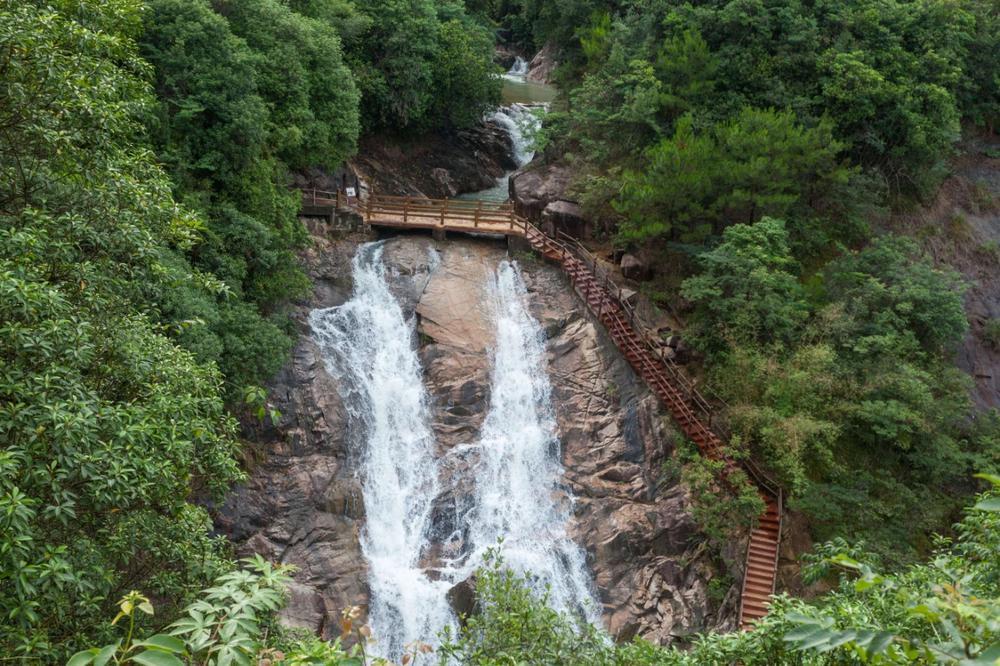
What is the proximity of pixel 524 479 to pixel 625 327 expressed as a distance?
18.4 feet

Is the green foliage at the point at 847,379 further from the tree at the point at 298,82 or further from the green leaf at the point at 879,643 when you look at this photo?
the green leaf at the point at 879,643

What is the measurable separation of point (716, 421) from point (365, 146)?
19.3m

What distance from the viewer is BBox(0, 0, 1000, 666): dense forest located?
664 centimetres

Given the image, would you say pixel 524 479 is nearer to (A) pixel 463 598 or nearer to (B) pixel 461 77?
(A) pixel 463 598

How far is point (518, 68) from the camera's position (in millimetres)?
48062

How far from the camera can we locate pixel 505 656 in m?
7.35

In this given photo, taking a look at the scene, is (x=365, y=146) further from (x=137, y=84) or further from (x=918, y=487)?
(x=918, y=487)

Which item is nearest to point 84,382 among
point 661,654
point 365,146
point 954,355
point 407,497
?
point 661,654

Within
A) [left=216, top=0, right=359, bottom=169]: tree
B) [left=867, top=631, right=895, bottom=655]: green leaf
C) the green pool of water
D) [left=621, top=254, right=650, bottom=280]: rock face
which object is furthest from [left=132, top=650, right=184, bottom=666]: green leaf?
the green pool of water

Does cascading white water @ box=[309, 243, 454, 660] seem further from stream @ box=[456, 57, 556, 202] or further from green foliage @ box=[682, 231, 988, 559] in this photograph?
stream @ box=[456, 57, 556, 202]

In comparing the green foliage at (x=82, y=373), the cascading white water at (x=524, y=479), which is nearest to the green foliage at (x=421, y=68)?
the cascading white water at (x=524, y=479)

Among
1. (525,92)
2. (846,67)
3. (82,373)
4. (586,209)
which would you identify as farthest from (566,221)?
(82,373)

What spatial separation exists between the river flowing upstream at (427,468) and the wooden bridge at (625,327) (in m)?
2.15

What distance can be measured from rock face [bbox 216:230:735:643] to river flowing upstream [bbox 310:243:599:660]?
329mm
